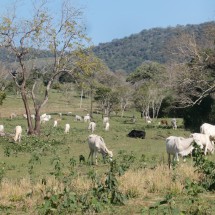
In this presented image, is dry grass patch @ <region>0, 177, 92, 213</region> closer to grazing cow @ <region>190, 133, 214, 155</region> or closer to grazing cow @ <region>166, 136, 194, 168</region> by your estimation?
grazing cow @ <region>166, 136, 194, 168</region>

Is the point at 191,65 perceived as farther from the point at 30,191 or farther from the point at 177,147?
the point at 30,191

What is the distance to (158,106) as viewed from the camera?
238 ft

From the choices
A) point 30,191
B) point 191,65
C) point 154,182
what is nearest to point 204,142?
point 154,182

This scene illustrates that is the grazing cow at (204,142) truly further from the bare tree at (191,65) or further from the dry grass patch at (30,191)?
the bare tree at (191,65)

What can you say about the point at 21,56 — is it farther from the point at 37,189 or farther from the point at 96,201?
the point at 96,201

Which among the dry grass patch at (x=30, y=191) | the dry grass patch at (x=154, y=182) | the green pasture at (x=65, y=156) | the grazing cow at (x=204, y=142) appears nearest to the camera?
the dry grass patch at (x=30, y=191)

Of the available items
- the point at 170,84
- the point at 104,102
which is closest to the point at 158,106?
the point at 104,102

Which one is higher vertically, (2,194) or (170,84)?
(170,84)

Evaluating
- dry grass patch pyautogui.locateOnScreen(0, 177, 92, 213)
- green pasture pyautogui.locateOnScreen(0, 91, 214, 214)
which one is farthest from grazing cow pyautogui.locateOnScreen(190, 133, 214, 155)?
dry grass patch pyautogui.locateOnScreen(0, 177, 92, 213)

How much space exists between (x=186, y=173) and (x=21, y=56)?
79.9 feet

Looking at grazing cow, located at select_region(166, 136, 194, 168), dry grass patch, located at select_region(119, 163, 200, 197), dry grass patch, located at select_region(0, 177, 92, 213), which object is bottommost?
dry grass patch, located at select_region(0, 177, 92, 213)

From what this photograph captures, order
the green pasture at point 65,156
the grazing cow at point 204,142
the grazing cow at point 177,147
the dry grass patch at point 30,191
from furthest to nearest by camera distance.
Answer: the grazing cow at point 204,142
the grazing cow at point 177,147
the green pasture at point 65,156
the dry grass patch at point 30,191

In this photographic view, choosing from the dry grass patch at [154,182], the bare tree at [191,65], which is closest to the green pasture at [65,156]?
the dry grass patch at [154,182]

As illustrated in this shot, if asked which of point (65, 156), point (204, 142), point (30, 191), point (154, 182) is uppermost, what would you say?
point (204, 142)
